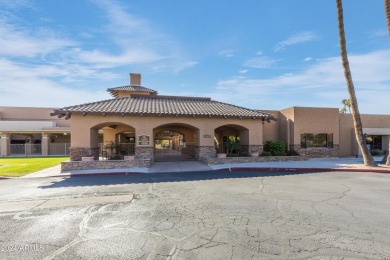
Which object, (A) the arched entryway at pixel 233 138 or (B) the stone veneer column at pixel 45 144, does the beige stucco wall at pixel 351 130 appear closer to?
(A) the arched entryway at pixel 233 138

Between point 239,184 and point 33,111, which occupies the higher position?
point 33,111

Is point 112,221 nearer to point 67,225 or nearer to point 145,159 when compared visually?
point 67,225

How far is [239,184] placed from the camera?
10.1m

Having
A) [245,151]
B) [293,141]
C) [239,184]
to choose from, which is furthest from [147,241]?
[293,141]

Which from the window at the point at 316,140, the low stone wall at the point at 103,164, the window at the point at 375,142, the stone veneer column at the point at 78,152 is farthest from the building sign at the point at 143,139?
the window at the point at 375,142

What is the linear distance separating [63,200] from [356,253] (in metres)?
8.91

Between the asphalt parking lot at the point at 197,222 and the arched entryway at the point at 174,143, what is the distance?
39.4ft

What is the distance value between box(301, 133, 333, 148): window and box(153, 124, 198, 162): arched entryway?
11.5 m

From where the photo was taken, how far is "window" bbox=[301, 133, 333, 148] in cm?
2138

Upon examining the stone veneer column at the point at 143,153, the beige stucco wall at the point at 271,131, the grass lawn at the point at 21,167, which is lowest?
the grass lawn at the point at 21,167

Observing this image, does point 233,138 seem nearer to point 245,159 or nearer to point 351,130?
point 245,159

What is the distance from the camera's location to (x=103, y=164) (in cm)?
1499

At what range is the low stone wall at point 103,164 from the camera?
1454 cm

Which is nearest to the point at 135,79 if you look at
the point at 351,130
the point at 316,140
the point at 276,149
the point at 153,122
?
the point at 153,122
